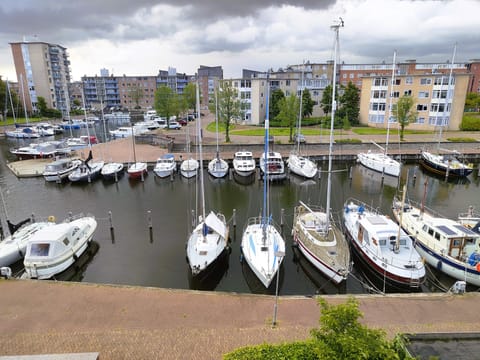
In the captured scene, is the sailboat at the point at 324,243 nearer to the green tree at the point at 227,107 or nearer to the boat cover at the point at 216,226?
the boat cover at the point at 216,226

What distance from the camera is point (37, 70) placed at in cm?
10806

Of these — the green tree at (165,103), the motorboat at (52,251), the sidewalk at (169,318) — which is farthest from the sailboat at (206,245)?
A: the green tree at (165,103)

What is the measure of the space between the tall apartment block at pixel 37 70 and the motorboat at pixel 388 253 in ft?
369

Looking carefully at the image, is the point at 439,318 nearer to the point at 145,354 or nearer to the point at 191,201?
the point at 145,354

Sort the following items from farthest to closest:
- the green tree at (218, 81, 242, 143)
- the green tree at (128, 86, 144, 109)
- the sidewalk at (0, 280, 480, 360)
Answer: the green tree at (128, 86, 144, 109)
the green tree at (218, 81, 242, 143)
the sidewalk at (0, 280, 480, 360)

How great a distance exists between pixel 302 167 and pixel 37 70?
11031 cm

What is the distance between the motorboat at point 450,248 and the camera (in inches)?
666

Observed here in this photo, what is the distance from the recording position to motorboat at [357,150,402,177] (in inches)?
1517

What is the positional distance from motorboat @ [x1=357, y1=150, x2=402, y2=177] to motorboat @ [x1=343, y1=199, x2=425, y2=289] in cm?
2091

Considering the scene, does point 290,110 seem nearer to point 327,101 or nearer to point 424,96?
point 327,101

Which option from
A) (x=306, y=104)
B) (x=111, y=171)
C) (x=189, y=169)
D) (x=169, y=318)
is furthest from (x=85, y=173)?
(x=306, y=104)

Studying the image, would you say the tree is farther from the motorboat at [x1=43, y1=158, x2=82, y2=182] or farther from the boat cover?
the boat cover

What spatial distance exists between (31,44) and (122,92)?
42.9m

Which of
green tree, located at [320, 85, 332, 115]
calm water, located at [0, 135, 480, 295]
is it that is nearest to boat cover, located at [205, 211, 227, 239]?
calm water, located at [0, 135, 480, 295]
